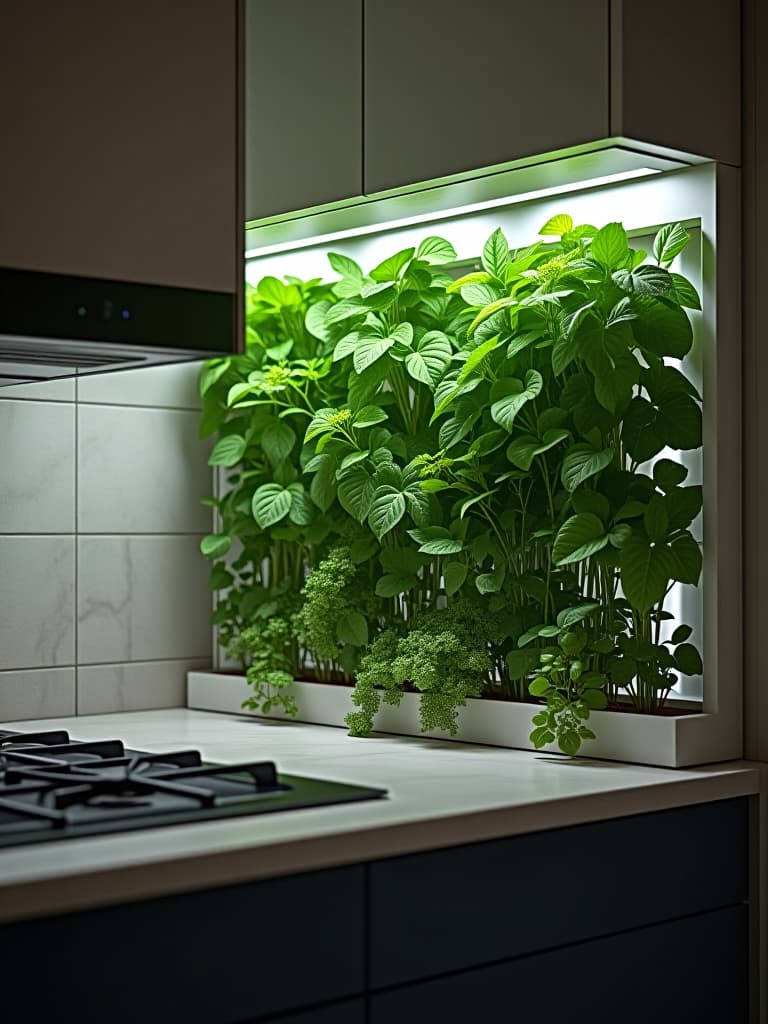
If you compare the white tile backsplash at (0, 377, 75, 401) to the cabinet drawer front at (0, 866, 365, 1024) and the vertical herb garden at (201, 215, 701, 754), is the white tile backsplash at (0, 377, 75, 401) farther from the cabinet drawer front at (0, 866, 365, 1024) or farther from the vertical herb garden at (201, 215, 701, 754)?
the cabinet drawer front at (0, 866, 365, 1024)

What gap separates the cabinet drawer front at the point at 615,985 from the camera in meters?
1.60

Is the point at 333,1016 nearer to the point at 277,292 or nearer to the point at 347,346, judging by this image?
the point at 347,346

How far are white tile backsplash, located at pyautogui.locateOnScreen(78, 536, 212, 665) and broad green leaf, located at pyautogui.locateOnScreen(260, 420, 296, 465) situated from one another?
0.31 metres

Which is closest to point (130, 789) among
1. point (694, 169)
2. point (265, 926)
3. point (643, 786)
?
point (265, 926)

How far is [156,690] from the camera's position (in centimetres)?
258

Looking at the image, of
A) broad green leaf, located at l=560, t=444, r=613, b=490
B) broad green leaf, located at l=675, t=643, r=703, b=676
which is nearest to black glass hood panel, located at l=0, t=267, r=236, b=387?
broad green leaf, located at l=560, t=444, r=613, b=490

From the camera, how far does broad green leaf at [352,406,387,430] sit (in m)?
2.23

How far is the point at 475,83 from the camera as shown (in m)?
1.98

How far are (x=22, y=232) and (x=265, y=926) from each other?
832mm

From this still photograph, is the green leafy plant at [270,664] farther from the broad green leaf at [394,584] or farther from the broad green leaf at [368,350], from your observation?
the broad green leaf at [368,350]

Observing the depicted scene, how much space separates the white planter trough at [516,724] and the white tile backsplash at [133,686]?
0.26 feet

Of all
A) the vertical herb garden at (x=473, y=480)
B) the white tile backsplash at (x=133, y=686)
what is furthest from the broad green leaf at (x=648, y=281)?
the white tile backsplash at (x=133, y=686)

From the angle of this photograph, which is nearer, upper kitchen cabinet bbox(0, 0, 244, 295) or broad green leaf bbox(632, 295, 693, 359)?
upper kitchen cabinet bbox(0, 0, 244, 295)

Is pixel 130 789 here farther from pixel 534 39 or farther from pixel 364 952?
pixel 534 39
